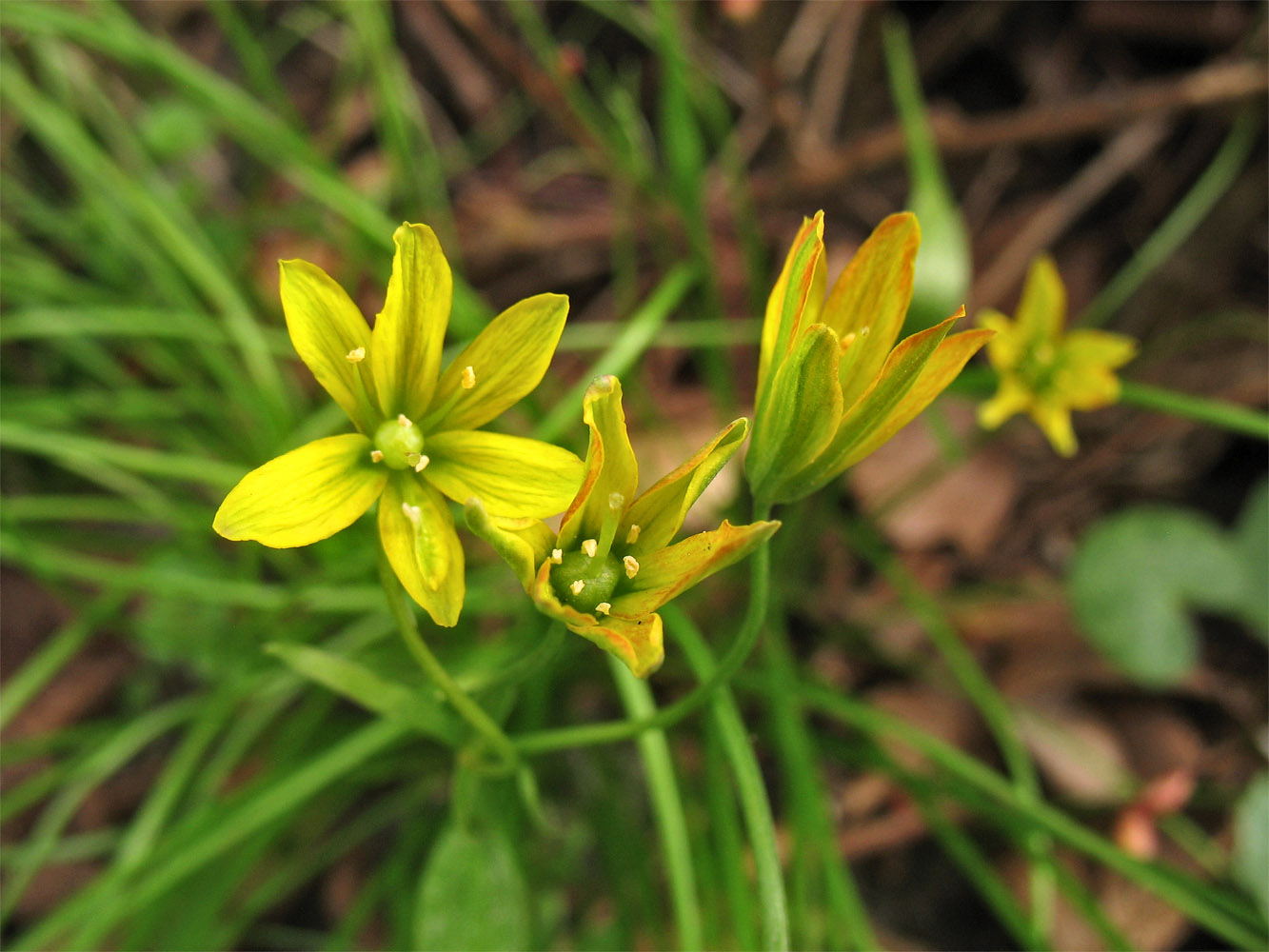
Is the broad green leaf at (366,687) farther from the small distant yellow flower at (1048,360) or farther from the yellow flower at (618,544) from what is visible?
the small distant yellow flower at (1048,360)

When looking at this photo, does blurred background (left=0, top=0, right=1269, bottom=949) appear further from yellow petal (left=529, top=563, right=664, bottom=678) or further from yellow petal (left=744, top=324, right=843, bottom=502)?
yellow petal (left=529, top=563, right=664, bottom=678)

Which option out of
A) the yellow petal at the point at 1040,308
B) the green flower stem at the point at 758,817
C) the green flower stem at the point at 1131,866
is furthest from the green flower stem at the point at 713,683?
the yellow petal at the point at 1040,308

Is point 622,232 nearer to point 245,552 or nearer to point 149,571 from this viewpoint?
point 245,552

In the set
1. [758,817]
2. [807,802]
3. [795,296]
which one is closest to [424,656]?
[758,817]

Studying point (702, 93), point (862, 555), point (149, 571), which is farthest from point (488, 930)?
point (702, 93)

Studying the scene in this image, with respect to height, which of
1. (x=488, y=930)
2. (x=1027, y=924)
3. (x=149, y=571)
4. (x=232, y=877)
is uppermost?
(x=149, y=571)

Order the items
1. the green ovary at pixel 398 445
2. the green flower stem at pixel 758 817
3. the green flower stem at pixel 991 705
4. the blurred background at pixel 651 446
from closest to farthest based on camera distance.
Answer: the green flower stem at pixel 758 817 < the green ovary at pixel 398 445 < the green flower stem at pixel 991 705 < the blurred background at pixel 651 446

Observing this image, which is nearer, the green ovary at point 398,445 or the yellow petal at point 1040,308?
the green ovary at point 398,445
